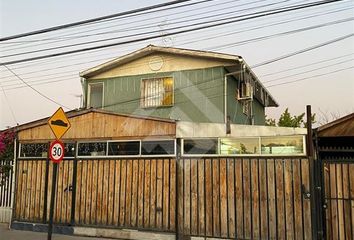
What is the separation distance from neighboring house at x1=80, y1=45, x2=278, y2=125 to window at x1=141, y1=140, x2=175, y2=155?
165 inches

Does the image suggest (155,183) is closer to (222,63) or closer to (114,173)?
(114,173)

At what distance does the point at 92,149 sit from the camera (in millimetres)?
12438

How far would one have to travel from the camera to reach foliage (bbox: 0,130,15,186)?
44.8 feet

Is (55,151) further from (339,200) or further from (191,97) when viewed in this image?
(191,97)

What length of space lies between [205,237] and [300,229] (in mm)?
2525

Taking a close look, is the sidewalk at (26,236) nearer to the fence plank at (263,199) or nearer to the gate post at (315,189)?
the fence plank at (263,199)

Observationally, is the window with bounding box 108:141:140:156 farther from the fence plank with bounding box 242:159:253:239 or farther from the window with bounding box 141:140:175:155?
the fence plank with bounding box 242:159:253:239

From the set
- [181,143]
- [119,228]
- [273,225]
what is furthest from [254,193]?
[119,228]

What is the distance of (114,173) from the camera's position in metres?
11.9

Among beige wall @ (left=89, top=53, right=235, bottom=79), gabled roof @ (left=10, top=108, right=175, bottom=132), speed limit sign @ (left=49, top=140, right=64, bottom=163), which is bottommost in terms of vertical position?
speed limit sign @ (left=49, top=140, right=64, bottom=163)

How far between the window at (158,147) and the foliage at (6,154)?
5.33 m

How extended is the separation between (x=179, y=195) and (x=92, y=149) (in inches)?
135

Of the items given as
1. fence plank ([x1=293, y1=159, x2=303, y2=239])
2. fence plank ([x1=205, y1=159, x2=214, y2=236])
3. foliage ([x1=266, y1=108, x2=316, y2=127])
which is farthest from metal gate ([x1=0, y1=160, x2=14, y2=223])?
foliage ([x1=266, y1=108, x2=316, y2=127])

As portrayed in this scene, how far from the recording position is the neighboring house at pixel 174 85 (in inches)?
609
